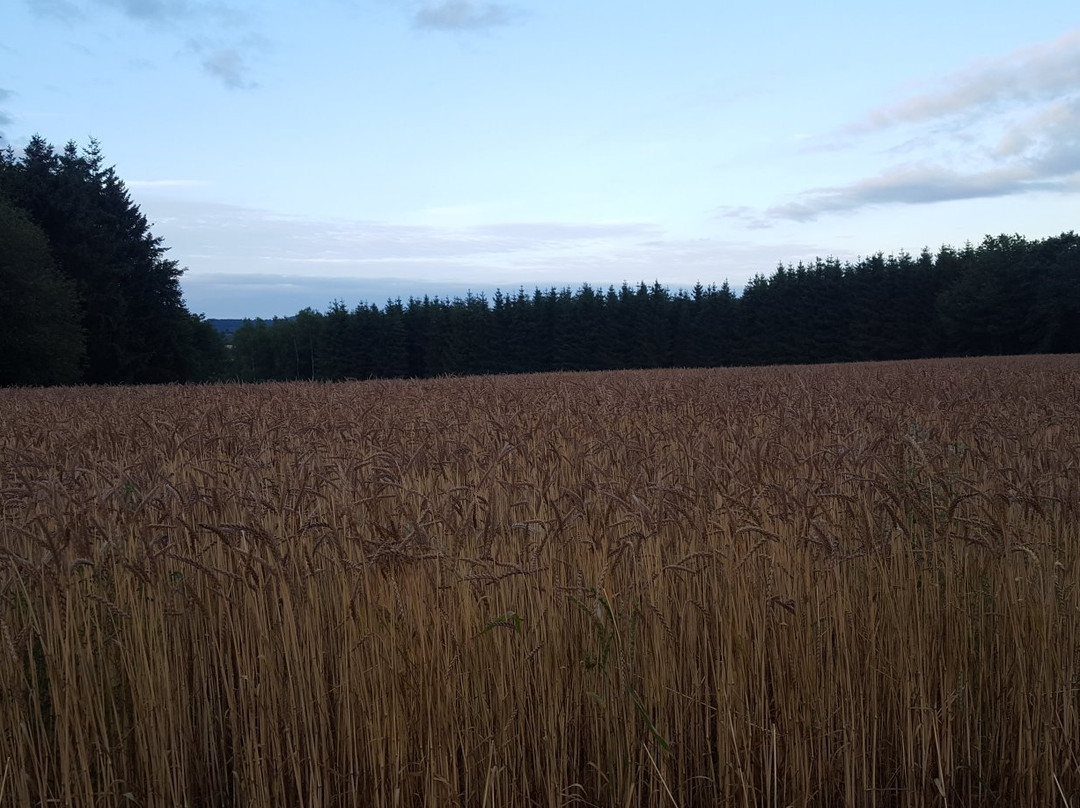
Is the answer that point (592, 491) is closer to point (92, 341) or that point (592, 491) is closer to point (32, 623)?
point (32, 623)

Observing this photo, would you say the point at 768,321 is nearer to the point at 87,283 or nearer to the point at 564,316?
the point at 564,316

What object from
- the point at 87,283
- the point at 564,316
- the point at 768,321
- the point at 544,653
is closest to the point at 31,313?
the point at 87,283

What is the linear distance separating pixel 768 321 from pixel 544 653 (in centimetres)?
6157

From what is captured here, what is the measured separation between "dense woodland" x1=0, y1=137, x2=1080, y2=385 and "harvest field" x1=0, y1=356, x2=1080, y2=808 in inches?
1392

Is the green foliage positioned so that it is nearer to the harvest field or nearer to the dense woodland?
the dense woodland

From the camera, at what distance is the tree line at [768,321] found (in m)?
55.8

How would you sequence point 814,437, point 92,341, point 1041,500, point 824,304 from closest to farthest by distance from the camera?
point 1041,500 < point 814,437 < point 92,341 < point 824,304

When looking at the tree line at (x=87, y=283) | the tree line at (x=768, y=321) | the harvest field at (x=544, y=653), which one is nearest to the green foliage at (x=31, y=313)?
the tree line at (x=87, y=283)

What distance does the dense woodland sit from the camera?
1510 inches

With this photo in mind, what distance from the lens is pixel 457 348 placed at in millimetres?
65375

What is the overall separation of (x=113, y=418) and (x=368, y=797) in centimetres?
746

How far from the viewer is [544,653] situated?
2.40 metres

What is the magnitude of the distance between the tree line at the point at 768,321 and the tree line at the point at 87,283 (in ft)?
47.4

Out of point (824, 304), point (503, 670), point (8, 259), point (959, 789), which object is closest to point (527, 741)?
point (503, 670)
